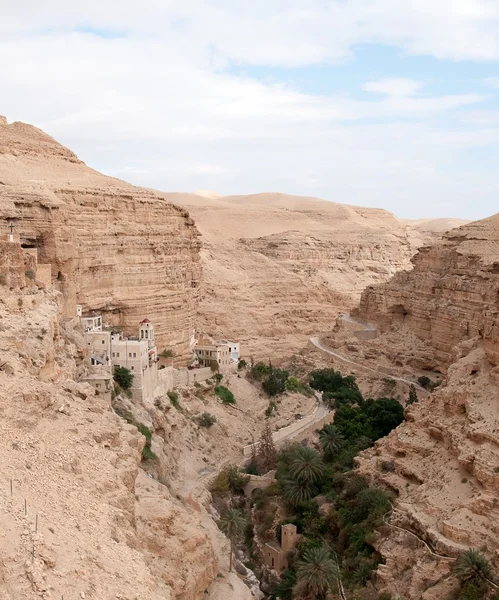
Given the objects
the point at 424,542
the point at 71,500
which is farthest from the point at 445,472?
the point at 71,500

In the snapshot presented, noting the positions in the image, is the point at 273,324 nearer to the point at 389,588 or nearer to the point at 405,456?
the point at 405,456

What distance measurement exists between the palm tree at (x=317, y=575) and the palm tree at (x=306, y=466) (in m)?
4.66

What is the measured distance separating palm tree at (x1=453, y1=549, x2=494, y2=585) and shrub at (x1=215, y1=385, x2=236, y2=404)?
61.0ft

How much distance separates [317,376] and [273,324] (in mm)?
13636

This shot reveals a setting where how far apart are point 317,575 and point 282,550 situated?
3.66 metres

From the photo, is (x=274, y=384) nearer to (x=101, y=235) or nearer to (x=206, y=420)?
(x=206, y=420)

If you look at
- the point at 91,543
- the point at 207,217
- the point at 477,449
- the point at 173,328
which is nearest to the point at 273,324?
the point at 173,328

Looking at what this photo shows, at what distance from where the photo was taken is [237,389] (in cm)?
3597

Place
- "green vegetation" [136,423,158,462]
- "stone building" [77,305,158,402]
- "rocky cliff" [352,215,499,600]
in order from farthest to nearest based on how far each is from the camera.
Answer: "stone building" [77,305,158,402], "green vegetation" [136,423,158,462], "rocky cliff" [352,215,499,600]

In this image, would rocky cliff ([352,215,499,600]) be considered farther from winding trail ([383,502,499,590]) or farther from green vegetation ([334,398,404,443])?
green vegetation ([334,398,404,443])

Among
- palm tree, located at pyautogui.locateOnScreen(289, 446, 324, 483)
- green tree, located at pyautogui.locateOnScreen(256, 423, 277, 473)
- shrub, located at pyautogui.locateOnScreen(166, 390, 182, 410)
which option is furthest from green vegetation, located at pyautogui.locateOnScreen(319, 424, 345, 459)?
shrub, located at pyautogui.locateOnScreen(166, 390, 182, 410)

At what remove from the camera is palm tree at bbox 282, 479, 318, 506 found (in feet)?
78.7

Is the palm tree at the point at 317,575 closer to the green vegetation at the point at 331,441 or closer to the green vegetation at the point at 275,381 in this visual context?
the green vegetation at the point at 331,441

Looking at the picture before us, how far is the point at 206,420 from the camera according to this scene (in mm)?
31828
